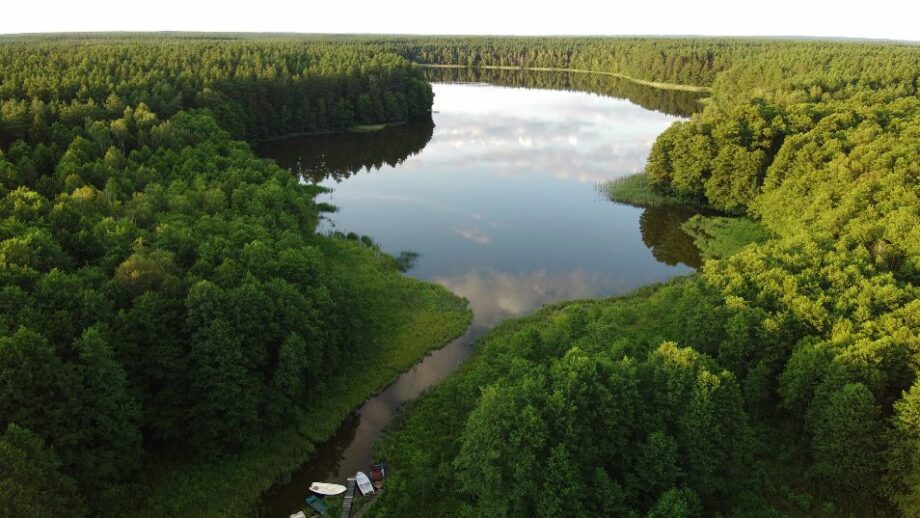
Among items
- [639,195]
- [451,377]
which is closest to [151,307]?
[451,377]

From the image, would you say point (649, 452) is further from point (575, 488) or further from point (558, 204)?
point (558, 204)

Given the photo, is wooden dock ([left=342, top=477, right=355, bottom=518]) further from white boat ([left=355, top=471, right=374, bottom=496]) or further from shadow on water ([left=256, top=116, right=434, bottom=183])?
shadow on water ([left=256, top=116, right=434, bottom=183])

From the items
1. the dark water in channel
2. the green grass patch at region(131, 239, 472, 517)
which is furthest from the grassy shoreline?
the green grass patch at region(131, 239, 472, 517)

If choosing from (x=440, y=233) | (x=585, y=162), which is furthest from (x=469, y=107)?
(x=440, y=233)

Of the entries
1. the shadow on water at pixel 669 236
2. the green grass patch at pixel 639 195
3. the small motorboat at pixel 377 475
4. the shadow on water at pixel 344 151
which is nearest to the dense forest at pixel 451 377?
the small motorboat at pixel 377 475

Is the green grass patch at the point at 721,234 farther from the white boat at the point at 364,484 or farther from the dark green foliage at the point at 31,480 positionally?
the dark green foliage at the point at 31,480
